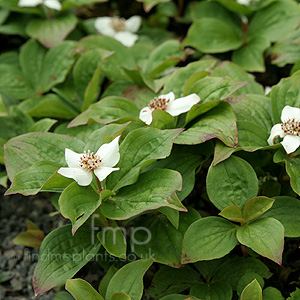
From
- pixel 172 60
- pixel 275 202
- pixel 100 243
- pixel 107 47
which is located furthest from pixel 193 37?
pixel 100 243

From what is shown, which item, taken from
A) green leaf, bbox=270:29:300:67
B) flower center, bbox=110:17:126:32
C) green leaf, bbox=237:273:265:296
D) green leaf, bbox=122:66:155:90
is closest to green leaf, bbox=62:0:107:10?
flower center, bbox=110:17:126:32

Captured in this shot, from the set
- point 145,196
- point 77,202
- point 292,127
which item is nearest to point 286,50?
point 292,127

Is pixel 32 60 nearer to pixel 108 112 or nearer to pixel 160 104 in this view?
pixel 108 112

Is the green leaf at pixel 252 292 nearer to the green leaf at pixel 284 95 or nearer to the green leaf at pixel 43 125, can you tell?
Answer: the green leaf at pixel 284 95

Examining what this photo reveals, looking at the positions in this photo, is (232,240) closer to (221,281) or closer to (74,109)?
(221,281)

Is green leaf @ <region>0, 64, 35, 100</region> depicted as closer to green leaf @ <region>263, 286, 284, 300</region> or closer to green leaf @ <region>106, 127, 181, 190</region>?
green leaf @ <region>106, 127, 181, 190</region>

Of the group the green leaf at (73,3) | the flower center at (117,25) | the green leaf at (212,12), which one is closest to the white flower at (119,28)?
the flower center at (117,25)

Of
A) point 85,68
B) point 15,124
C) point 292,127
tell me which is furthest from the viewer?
point 85,68
